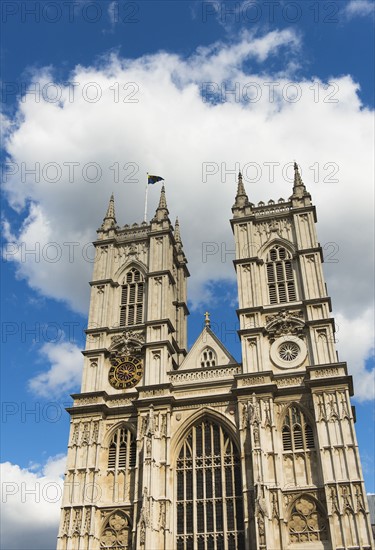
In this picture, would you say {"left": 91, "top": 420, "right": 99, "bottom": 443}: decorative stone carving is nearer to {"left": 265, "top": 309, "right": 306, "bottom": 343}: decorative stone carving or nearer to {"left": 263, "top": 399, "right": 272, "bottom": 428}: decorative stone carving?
{"left": 263, "top": 399, "right": 272, "bottom": 428}: decorative stone carving

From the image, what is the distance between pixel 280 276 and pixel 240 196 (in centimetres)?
844

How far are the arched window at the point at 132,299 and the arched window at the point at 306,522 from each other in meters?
16.4

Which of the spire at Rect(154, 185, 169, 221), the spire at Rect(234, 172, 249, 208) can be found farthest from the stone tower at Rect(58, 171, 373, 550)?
the spire at Rect(154, 185, 169, 221)

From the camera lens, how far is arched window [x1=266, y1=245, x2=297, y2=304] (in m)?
41.4

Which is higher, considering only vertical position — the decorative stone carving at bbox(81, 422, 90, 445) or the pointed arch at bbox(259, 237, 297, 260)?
the pointed arch at bbox(259, 237, 297, 260)

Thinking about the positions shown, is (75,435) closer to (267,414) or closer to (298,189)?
(267,414)

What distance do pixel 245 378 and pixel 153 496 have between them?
8837 mm

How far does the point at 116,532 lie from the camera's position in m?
34.8

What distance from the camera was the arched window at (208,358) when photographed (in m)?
40.3

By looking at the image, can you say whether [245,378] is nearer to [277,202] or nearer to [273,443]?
[273,443]

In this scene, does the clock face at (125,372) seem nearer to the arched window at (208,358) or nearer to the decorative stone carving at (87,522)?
the arched window at (208,358)

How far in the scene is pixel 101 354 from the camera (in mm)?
41438

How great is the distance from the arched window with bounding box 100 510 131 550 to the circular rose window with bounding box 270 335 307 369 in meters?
13.1

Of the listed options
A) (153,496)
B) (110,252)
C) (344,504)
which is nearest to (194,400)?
(153,496)
